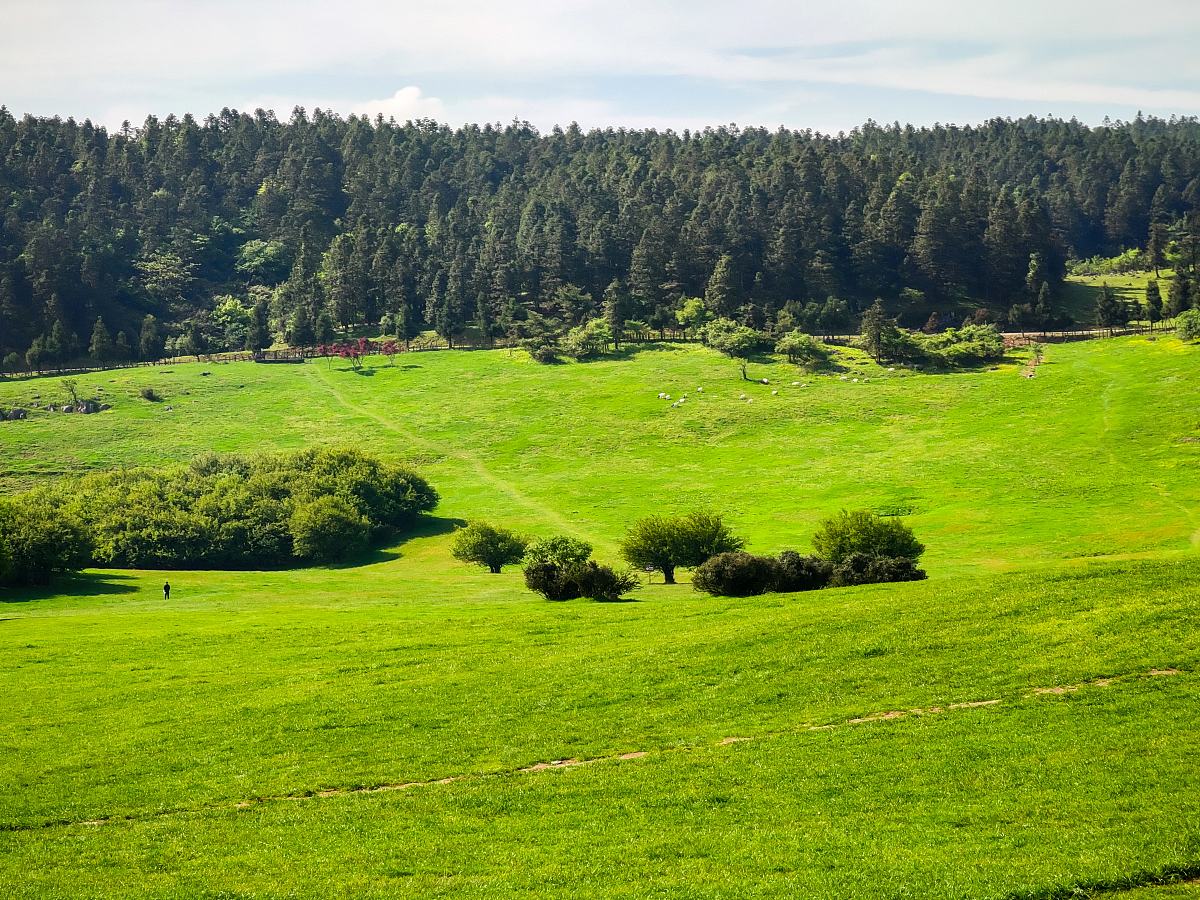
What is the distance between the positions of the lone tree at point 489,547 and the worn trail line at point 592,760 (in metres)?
53.0

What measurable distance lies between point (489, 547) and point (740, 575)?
3176cm

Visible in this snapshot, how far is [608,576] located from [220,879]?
121 ft

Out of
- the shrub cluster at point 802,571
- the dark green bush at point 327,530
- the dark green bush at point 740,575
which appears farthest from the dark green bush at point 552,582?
the dark green bush at point 327,530

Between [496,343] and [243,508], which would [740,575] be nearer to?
[243,508]

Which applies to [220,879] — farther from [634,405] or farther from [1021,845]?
[634,405]

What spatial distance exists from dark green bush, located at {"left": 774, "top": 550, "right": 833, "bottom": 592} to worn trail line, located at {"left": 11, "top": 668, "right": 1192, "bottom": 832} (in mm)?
22537

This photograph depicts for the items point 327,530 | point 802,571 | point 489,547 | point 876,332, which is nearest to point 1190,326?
point 876,332

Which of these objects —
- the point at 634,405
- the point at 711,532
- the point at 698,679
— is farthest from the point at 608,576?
the point at 634,405

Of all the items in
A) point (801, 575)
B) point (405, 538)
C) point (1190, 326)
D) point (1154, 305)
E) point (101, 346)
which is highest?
point (1154, 305)

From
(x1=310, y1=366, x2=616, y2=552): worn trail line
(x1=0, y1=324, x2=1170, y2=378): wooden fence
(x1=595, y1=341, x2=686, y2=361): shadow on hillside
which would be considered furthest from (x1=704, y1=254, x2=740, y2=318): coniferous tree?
(x1=310, y1=366, x2=616, y2=552): worn trail line

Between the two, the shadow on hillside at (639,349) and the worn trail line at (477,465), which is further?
the shadow on hillside at (639,349)

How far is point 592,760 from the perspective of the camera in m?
30.1

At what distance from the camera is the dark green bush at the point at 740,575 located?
55.4 meters

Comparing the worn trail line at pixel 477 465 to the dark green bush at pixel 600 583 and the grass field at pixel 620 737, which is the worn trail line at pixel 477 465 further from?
the dark green bush at pixel 600 583
